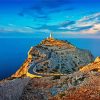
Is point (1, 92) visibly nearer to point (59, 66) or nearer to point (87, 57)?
point (59, 66)

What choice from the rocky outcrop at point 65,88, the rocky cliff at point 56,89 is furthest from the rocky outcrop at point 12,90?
the rocky outcrop at point 65,88

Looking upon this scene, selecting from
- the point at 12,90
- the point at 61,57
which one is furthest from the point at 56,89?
the point at 61,57

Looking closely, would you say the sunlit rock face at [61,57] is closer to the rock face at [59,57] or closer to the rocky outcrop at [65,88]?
the rock face at [59,57]

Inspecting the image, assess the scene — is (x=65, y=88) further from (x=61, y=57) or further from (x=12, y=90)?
(x=61, y=57)

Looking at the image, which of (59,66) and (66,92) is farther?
(59,66)

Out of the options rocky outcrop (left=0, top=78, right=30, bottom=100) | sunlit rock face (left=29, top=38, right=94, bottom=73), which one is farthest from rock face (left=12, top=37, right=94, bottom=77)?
rocky outcrop (left=0, top=78, right=30, bottom=100)

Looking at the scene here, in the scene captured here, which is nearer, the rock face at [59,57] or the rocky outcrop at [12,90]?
the rocky outcrop at [12,90]

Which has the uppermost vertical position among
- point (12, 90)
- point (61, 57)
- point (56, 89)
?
point (12, 90)

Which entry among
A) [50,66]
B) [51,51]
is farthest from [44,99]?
[51,51]

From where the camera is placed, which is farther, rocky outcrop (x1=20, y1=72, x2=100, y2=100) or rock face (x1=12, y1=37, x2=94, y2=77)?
rock face (x1=12, y1=37, x2=94, y2=77)

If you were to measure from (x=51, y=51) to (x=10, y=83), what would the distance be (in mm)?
154391

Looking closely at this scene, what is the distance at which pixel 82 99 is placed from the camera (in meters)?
29.1

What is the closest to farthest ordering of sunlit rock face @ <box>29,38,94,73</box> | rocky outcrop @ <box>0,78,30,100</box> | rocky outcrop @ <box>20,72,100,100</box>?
1. rocky outcrop @ <box>20,72,100,100</box>
2. rocky outcrop @ <box>0,78,30,100</box>
3. sunlit rock face @ <box>29,38,94,73</box>

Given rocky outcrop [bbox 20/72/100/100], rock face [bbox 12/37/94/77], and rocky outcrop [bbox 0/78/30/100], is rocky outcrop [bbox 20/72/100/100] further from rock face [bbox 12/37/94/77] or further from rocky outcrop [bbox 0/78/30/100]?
rock face [bbox 12/37/94/77]
